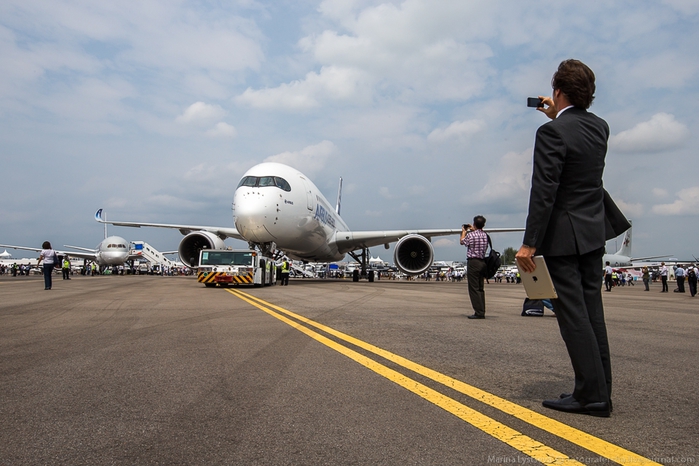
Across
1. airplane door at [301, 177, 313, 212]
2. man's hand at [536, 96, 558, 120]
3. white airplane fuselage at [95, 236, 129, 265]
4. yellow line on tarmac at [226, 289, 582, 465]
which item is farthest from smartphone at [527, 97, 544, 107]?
white airplane fuselage at [95, 236, 129, 265]

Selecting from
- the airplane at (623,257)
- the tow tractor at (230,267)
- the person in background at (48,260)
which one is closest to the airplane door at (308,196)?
the tow tractor at (230,267)

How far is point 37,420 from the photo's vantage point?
2699 millimetres

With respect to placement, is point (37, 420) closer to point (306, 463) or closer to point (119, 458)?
point (119, 458)

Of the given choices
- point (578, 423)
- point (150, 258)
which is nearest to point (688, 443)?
point (578, 423)

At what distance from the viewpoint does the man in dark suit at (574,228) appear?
2.96 m

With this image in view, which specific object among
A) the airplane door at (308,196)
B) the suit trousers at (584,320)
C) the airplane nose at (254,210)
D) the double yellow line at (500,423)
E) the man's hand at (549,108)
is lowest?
the double yellow line at (500,423)

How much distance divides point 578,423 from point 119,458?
2182 millimetres

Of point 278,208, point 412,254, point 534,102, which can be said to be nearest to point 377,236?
point 412,254

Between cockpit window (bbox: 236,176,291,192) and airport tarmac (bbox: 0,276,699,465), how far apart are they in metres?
13.8

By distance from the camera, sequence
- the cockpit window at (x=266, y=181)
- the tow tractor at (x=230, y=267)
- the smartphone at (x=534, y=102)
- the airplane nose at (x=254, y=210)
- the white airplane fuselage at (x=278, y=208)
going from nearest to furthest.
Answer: the smartphone at (x=534, y=102), the tow tractor at (x=230, y=267), the airplane nose at (x=254, y=210), the white airplane fuselage at (x=278, y=208), the cockpit window at (x=266, y=181)

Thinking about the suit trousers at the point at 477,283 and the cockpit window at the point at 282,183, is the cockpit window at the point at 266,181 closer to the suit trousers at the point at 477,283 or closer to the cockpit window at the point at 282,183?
the cockpit window at the point at 282,183

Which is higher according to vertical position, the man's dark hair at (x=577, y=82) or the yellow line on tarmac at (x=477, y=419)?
the man's dark hair at (x=577, y=82)

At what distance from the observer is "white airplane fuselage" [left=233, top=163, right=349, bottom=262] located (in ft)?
62.6

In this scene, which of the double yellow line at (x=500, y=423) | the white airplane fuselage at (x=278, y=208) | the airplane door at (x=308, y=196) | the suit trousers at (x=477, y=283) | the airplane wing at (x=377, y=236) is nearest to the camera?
the double yellow line at (x=500, y=423)
